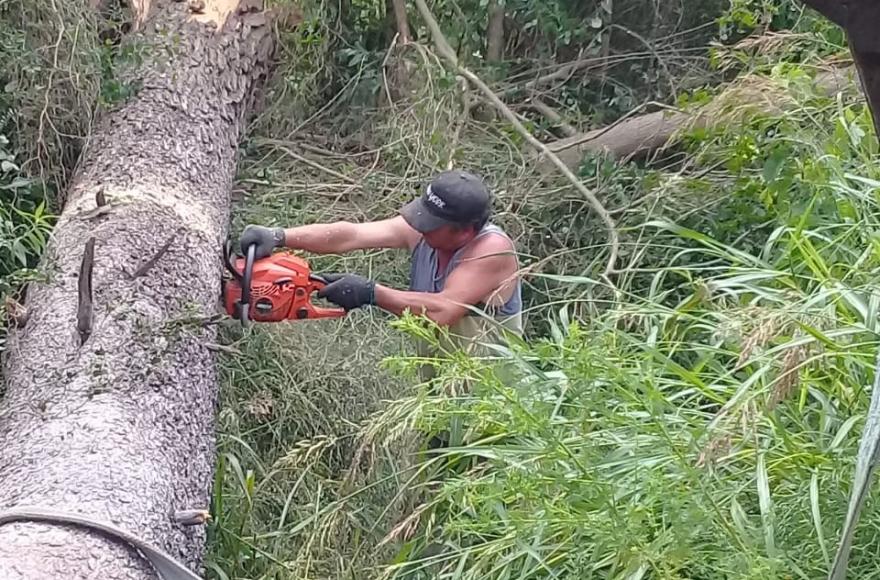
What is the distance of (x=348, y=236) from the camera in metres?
3.93

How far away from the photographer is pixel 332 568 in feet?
10.2

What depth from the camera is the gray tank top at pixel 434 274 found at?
149 inches

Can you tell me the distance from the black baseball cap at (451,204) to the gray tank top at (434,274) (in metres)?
0.15

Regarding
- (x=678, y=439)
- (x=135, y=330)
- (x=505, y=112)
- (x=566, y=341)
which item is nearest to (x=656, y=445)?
(x=678, y=439)

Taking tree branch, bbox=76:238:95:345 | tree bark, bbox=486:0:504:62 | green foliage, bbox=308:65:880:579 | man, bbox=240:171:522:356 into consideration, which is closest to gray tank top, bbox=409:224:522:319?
man, bbox=240:171:522:356

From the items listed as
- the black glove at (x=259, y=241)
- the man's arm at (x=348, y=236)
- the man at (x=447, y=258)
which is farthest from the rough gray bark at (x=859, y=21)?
the man's arm at (x=348, y=236)

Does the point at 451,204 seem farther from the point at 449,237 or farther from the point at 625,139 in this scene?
the point at 625,139

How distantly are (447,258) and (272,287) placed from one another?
2.48ft

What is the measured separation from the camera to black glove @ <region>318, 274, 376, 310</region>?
3506 mm

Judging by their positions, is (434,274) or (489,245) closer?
(489,245)

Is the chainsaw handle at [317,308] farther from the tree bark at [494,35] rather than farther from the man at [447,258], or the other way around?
the tree bark at [494,35]

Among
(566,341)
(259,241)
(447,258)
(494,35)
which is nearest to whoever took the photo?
(566,341)

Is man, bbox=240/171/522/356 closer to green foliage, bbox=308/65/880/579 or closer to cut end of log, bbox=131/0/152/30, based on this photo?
green foliage, bbox=308/65/880/579

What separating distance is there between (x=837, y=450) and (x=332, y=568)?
1.53 metres
